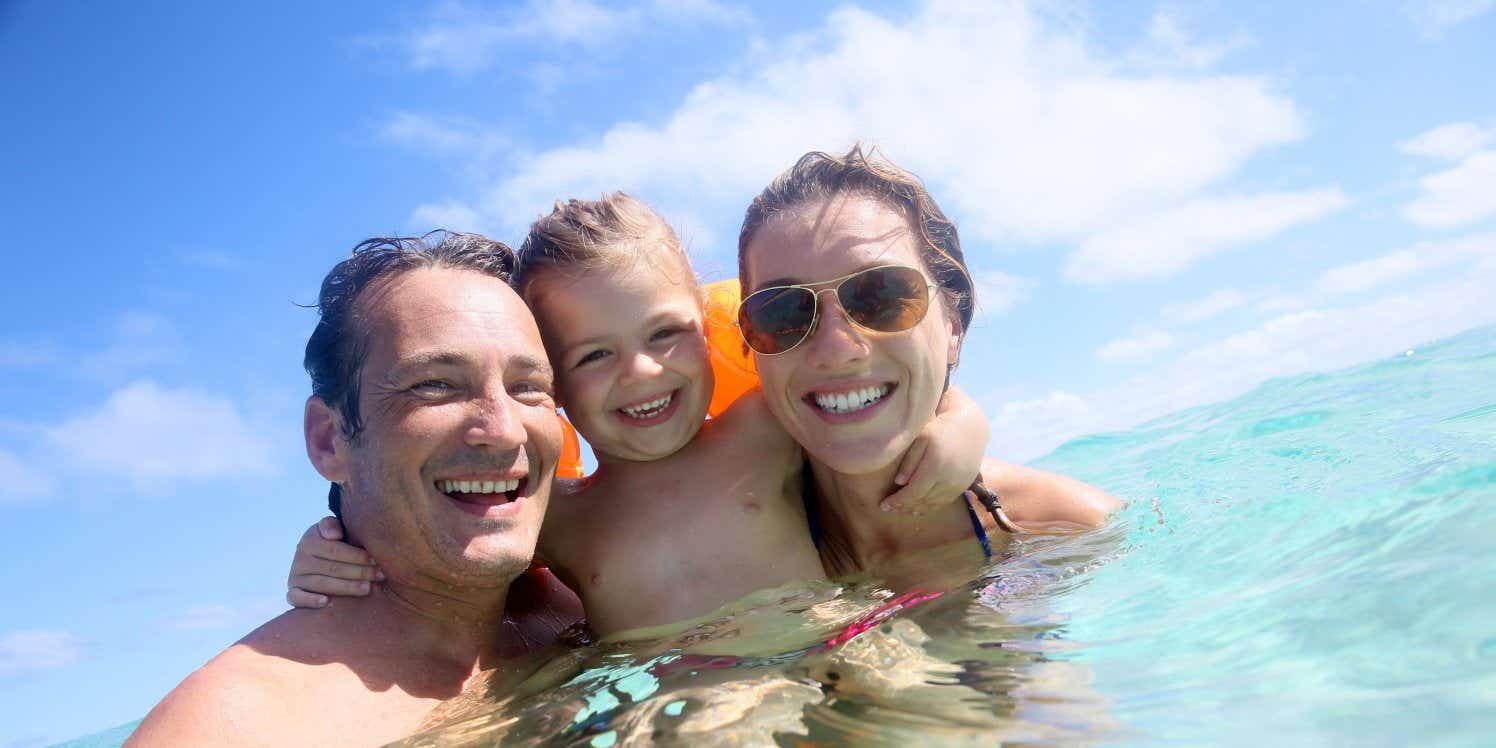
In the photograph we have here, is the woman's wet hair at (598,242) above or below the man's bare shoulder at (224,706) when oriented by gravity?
above

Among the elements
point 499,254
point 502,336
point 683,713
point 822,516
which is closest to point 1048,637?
point 683,713

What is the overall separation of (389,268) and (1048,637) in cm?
305

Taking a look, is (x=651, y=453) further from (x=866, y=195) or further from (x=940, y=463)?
(x=866, y=195)

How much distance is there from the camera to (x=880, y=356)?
415 cm

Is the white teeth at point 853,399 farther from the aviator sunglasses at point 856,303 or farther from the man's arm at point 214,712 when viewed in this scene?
the man's arm at point 214,712

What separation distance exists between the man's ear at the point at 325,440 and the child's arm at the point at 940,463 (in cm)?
247

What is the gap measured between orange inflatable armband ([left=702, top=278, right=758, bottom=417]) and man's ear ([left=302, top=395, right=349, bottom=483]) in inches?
68.2

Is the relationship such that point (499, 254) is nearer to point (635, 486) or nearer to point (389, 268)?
point (389, 268)

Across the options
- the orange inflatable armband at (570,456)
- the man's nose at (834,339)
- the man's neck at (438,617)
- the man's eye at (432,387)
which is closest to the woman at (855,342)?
the man's nose at (834,339)

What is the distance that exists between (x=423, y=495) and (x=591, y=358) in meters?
1.04

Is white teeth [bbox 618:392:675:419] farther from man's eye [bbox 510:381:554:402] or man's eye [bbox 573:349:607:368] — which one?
man's eye [bbox 510:381:554:402]

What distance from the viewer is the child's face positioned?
427cm

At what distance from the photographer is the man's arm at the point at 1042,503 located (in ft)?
15.8

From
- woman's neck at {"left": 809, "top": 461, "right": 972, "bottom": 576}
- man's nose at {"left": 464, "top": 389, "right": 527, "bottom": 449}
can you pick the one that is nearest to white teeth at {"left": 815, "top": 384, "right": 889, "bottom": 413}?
woman's neck at {"left": 809, "top": 461, "right": 972, "bottom": 576}
